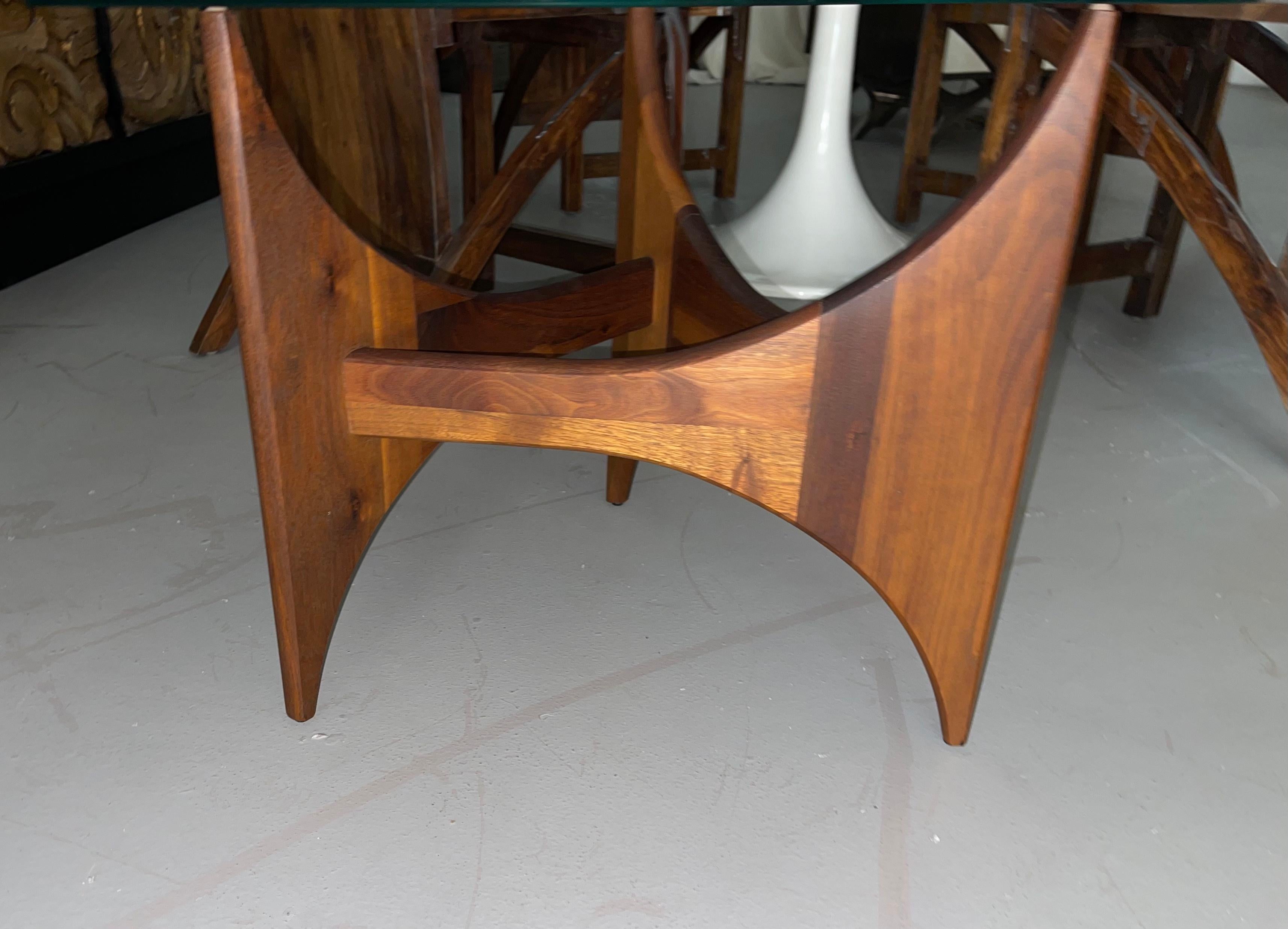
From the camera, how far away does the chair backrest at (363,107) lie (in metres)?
1.06

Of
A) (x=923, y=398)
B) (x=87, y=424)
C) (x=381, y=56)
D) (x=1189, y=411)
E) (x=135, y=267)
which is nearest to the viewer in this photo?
(x=923, y=398)

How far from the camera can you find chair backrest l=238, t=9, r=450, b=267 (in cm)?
106

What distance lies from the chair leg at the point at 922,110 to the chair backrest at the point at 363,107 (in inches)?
53.8

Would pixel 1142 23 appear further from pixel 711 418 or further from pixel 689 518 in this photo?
pixel 711 418

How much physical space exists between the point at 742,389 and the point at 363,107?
67 centimetres

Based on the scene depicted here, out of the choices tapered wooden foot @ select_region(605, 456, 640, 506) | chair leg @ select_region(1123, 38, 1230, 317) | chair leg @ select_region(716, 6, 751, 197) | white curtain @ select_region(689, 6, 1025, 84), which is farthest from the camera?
white curtain @ select_region(689, 6, 1025, 84)

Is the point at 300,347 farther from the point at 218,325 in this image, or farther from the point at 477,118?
the point at 477,118

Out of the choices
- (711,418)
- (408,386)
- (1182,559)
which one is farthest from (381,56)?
(1182,559)

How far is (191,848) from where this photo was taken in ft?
2.36

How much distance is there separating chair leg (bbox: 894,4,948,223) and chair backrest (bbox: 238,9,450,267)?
1.37 m

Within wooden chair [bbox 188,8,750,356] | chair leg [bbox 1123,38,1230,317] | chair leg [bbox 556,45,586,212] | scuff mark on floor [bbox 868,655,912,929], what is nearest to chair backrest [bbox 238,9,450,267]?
wooden chair [bbox 188,8,750,356]

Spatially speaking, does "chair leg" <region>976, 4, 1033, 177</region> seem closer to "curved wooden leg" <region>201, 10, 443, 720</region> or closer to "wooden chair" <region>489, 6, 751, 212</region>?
"wooden chair" <region>489, 6, 751, 212</region>

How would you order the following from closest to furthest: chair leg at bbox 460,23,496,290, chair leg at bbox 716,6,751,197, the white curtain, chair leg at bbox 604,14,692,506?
chair leg at bbox 604,14,692,506, chair leg at bbox 460,23,496,290, chair leg at bbox 716,6,751,197, the white curtain

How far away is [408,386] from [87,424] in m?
0.83
